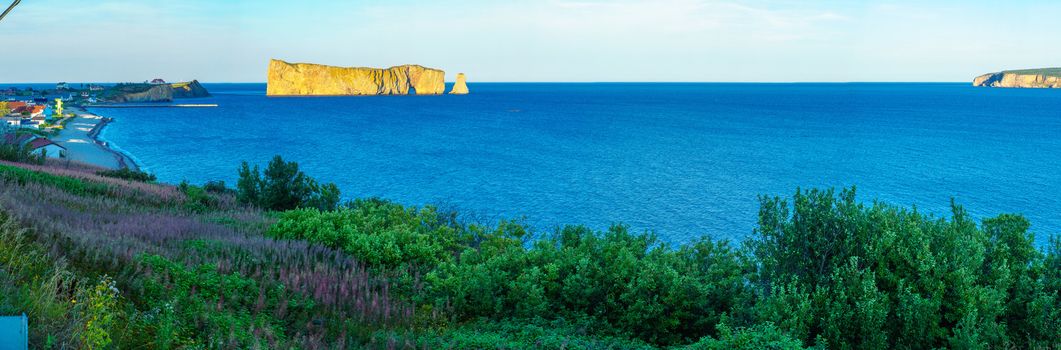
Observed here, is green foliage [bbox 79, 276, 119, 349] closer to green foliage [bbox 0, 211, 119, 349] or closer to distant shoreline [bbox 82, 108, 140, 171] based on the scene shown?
green foliage [bbox 0, 211, 119, 349]

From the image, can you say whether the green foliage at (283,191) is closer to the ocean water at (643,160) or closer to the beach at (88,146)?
the ocean water at (643,160)

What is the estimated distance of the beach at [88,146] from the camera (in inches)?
2662

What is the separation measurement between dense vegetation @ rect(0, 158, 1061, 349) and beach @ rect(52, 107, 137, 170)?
49635mm

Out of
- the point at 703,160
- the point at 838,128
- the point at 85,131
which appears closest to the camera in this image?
the point at 703,160

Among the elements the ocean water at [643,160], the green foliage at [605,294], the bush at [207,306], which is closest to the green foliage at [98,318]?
the bush at [207,306]

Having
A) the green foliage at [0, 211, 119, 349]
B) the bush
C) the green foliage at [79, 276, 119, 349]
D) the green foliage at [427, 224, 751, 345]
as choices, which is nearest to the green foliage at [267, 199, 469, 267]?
the green foliage at [427, 224, 751, 345]

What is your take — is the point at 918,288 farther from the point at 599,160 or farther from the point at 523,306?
the point at 599,160

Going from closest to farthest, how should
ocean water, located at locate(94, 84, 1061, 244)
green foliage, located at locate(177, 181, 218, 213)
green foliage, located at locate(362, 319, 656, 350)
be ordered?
green foliage, located at locate(362, 319, 656, 350) < green foliage, located at locate(177, 181, 218, 213) < ocean water, located at locate(94, 84, 1061, 244)

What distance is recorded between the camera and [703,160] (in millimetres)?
77000

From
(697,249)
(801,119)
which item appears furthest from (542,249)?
(801,119)

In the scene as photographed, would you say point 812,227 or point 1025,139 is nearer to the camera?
point 812,227

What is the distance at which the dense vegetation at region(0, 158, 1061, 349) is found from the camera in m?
7.89

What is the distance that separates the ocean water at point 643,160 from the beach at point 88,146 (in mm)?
2984

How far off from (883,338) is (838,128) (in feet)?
390
